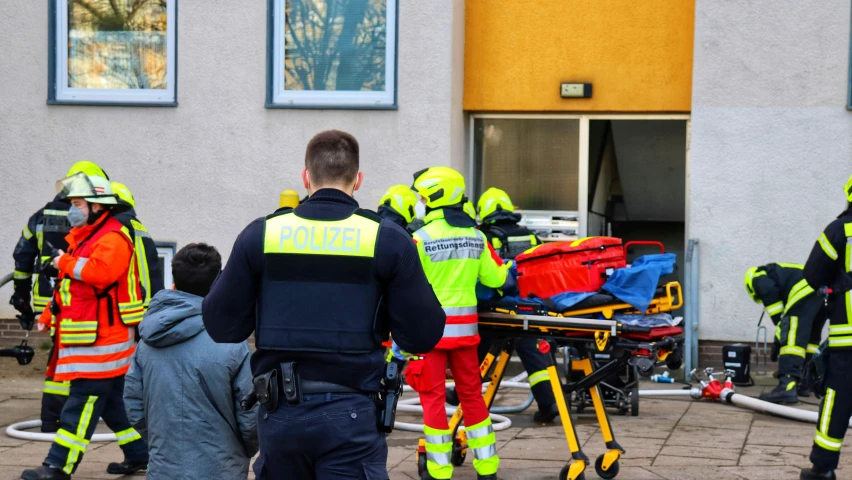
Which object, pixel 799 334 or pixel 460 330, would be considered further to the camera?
pixel 799 334

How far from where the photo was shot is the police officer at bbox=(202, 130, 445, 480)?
398 cm

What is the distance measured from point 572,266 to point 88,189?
3.17m

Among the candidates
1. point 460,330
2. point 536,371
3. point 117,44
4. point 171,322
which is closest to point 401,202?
point 536,371

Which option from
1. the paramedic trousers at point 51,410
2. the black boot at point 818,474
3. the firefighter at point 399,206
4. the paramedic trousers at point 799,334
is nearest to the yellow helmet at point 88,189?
the paramedic trousers at point 51,410

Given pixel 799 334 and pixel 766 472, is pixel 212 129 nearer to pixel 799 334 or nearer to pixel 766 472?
pixel 799 334

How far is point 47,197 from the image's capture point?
12609 mm

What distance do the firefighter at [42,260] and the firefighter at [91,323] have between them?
1120 mm

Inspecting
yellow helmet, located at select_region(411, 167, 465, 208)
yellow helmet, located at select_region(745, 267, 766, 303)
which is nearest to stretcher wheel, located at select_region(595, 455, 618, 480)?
yellow helmet, located at select_region(411, 167, 465, 208)

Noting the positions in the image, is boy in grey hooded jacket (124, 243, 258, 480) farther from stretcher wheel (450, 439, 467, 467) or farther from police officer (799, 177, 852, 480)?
police officer (799, 177, 852, 480)

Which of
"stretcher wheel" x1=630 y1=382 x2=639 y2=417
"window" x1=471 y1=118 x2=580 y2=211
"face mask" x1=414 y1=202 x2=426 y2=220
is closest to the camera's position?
"stretcher wheel" x1=630 y1=382 x2=639 y2=417

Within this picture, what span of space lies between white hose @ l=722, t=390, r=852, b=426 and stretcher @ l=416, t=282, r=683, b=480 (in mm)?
2671

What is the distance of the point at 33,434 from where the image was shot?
8344 mm

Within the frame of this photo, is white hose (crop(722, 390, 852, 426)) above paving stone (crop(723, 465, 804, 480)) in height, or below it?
below

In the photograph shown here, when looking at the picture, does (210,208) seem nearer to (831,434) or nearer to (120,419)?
(120,419)
